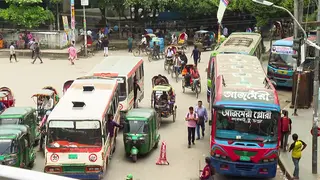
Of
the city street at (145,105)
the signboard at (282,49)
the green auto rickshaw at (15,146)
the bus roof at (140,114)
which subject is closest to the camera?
the green auto rickshaw at (15,146)

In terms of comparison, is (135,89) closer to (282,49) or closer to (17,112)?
(17,112)

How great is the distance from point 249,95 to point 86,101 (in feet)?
14.9

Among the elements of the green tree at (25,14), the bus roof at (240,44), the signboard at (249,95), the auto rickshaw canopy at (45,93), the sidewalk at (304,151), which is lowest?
the sidewalk at (304,151)

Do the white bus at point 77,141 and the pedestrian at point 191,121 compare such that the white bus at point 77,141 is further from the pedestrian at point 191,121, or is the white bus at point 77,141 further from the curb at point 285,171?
the curb at point 285,171

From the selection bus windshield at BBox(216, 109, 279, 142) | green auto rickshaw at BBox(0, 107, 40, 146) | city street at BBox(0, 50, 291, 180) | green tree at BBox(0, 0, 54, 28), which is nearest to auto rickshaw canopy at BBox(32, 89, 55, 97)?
green auto rickshaw at BBox(0, 107, 40, 146)

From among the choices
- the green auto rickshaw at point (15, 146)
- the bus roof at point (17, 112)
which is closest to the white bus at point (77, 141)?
the green auto rickshaw at point (15, 146)

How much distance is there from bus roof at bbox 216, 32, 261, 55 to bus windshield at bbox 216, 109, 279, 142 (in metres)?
10.0

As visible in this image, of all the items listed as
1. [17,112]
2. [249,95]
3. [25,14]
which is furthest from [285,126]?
[25,14]

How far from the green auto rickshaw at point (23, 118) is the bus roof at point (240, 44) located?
979 cm

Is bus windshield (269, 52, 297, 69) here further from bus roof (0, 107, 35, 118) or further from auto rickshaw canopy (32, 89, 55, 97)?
bus roof (0, 107, 35, 118)

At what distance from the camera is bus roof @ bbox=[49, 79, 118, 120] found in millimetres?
12820

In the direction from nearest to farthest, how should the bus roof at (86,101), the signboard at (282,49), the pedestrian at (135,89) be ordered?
the bus roof at (86,101), the pedestrian at (135,89), the signboard at (282,49)

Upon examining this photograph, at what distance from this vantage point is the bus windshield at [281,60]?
24.7 m

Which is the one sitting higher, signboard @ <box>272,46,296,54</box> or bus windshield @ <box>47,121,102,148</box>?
signboard @ <box>272,46,296,54</box>
